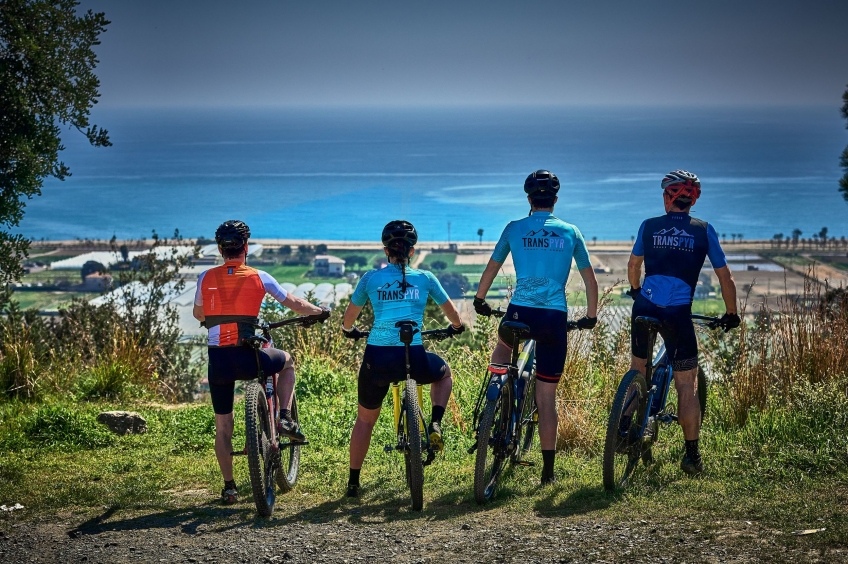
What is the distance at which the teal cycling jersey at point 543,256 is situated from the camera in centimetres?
631

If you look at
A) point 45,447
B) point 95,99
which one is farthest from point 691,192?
point 95,99

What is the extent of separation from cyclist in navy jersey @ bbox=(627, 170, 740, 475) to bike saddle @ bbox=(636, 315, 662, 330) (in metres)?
0.07

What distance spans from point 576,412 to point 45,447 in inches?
184

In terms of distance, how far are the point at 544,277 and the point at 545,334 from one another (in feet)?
1.28

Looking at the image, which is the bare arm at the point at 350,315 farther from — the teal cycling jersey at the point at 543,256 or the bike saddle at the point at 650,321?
the bike saddle at the point at 650,321

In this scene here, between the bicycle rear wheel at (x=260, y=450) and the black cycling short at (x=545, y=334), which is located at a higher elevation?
the black cycling short at (x=545, y=334)

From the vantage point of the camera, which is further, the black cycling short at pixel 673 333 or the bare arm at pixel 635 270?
the bare arm at pixel 635 270

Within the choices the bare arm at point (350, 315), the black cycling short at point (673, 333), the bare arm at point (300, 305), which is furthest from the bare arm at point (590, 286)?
the bare arm at point (300, 305)

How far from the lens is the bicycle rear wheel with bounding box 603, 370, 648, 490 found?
243 inches

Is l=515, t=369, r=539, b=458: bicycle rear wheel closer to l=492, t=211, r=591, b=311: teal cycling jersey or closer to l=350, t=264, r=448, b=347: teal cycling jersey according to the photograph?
l=492, t=211, r=591, b=311: teal cycling jersey

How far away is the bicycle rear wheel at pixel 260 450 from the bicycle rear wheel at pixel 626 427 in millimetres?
2268

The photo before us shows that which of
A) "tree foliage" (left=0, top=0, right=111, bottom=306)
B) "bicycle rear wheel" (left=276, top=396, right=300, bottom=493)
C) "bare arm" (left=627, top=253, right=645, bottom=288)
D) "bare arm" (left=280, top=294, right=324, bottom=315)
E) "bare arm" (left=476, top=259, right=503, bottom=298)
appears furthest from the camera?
"tree foliage" (left=0, top=0, right=111, bottom=306)

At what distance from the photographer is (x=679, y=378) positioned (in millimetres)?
6508

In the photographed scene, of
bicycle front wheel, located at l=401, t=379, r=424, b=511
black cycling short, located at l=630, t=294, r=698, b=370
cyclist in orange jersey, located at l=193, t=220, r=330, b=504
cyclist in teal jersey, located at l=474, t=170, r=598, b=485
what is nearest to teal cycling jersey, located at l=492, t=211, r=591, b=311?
cyclist in teal jersey, located at l=474, t=170, r=598, b=485
